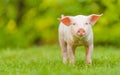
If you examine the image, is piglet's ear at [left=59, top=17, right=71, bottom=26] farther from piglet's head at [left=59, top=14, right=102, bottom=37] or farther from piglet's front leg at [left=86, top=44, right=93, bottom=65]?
piglet's front leg at [left=86, top=44, right=93, bottom=65]

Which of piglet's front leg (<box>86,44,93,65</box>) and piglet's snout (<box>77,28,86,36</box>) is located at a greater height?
piglet's snout (<box>77,28,86,36</box>)

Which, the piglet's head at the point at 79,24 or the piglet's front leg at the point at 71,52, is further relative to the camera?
the piglet's front leg at the point at 71,52

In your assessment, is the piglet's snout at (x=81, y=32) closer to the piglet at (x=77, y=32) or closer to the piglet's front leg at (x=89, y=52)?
the piglet at (x=77, y=32)

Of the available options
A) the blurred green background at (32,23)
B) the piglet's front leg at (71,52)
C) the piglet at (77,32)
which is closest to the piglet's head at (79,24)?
the piglet at (77,32)

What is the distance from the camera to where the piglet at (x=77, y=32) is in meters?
8.53

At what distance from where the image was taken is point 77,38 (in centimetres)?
875

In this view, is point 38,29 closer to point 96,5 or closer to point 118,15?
point 96,5

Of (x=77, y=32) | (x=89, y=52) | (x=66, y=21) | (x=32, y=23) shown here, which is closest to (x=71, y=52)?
(x=89, y=52)

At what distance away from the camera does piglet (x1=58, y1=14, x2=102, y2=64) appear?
853cm

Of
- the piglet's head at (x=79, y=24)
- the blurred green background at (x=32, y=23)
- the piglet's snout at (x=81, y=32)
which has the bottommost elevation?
the piglet's snout at (x=81, y=32)

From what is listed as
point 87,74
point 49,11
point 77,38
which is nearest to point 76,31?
point 77,38

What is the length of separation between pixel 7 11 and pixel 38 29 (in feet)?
4.69

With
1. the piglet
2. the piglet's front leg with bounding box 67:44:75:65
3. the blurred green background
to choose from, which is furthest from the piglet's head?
the blurred green background

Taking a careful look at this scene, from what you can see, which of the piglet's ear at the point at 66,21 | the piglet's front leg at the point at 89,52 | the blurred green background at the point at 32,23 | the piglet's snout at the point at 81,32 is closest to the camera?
the piglet's snout at the point at 81,32
